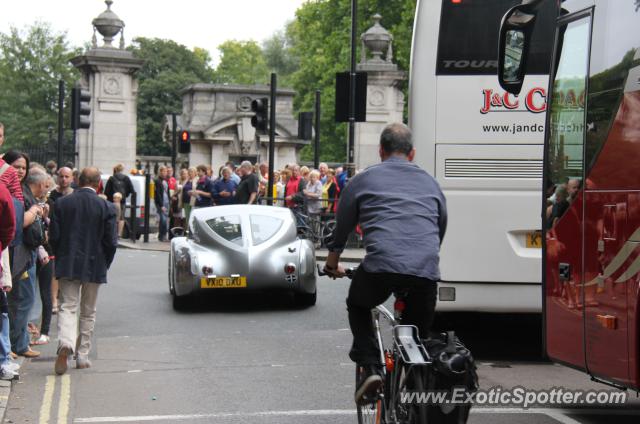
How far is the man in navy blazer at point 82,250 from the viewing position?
36.7 ft

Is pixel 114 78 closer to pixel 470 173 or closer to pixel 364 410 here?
pixel 470 173

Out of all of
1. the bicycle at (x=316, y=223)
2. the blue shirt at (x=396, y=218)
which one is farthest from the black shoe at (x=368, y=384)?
the bicycle at (x=316, y=223)

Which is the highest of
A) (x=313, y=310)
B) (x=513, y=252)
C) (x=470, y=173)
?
(x=470, y=173)

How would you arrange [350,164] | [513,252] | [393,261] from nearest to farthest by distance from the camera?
[393,261]
[513,252]
[350,164]

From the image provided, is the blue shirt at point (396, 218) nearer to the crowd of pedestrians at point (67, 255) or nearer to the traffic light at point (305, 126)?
the crowd of pedestrians at point (67, 255)

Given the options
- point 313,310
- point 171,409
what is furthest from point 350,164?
point 171,409

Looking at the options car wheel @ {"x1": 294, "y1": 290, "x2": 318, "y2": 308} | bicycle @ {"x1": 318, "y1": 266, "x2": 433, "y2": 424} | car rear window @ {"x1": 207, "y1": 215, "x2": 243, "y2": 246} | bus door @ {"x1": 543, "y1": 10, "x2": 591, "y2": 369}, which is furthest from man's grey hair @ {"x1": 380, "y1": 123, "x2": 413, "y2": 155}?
car wheel @ {"x1": 294, "y1": 290, "x2": 318, "y2": 308}

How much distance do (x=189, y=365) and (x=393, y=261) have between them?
17.0 ft

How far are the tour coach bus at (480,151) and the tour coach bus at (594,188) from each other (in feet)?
6.86

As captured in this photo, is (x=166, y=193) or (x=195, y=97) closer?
(x=166, y=193)

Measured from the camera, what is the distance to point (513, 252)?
11141 mm

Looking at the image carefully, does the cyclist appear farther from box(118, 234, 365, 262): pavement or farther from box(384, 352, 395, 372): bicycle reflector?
box(118, 234, 365, 262): pavement

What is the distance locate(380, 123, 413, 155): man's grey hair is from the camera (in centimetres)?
712

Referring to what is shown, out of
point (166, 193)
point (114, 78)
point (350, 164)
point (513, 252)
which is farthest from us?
point (114, 78)
